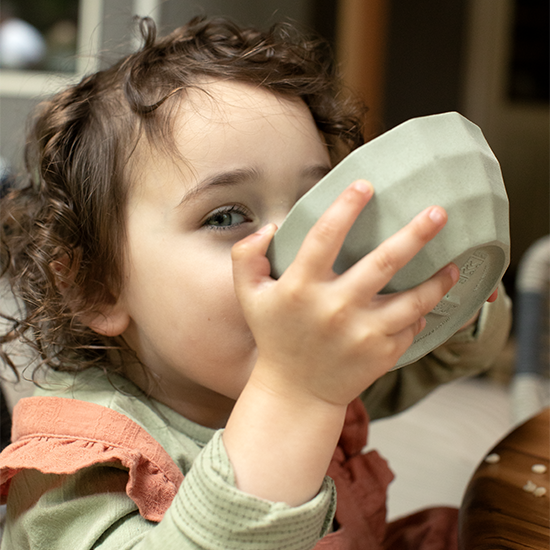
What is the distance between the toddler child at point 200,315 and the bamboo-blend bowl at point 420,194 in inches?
0.6

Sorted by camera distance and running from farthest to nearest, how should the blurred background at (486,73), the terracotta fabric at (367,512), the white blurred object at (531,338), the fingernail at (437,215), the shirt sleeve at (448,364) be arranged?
1. the blurred background at (486,73)
2. the white blurred object at (531,338)
3. the shirt sleeve at (448,364)
4. the terracotta fabric at (367,512)
5. the fingernail at (437,215)

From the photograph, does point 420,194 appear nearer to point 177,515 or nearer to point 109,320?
point 177,515

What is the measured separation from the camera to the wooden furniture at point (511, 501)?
0.54 meters

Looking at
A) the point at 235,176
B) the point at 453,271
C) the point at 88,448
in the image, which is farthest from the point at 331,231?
the point at 88,448

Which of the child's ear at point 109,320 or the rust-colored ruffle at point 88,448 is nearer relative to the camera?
the rust-colored ruffle at point 88,448

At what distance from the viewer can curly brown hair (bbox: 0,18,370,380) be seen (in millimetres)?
685

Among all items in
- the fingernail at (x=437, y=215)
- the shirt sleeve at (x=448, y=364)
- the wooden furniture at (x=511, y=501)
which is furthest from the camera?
the shirt sleeve at (x=448, y=364)

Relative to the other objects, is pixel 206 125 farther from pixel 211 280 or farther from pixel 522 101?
pixel 522 101

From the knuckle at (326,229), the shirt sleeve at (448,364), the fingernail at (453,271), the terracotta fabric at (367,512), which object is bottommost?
the terracotta fabric at (367,512)

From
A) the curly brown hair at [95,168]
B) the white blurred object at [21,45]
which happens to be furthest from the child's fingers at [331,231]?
the white blurred object at [21,45]

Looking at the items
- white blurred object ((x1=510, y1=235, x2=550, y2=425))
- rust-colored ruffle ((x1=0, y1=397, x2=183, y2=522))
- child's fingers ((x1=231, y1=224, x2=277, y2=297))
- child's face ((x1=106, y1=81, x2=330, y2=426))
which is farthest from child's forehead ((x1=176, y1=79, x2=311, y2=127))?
white blurred object ((x1=510, y1=235, x2=550, y2=425))

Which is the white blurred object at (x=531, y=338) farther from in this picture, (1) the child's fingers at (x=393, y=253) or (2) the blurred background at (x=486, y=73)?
(2) the blurred background at (x=486, y=73)

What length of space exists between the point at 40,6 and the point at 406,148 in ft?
7.01

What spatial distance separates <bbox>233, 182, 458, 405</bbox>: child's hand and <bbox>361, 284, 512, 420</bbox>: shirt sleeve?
0.46m
